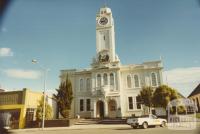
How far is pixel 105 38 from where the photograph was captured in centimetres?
3356

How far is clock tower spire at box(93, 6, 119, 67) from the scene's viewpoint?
106 ft

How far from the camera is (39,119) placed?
74.7 ft

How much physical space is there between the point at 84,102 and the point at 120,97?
6272 mm

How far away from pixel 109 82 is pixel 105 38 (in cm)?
772

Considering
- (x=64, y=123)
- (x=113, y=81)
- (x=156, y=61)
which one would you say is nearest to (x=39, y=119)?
(x=64, y=123)

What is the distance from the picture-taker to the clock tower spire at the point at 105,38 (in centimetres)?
3225

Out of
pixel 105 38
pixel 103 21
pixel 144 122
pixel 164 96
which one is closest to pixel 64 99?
pixel 164 96

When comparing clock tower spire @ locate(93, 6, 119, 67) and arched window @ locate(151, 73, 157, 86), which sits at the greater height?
clock tower spire @ locate(93, 6, 119, 67)

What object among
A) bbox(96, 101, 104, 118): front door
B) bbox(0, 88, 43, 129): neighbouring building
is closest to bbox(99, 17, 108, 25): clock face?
bbox(96, 101, 104, 118): front door

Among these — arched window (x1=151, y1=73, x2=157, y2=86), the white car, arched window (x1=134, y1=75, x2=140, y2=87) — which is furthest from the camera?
arched window (x1=134, y1=75, x2=140, y2=87)

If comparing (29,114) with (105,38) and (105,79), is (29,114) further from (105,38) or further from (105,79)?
(105,38)

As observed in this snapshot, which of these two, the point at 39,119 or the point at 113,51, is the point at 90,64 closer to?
the point at 113,51

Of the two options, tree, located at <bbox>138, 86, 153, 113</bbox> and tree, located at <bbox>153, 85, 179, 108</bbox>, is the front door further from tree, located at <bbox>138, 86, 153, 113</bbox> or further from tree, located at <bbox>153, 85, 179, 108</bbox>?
tree, located at <bbox>153, 85, 179, 108</bbox>

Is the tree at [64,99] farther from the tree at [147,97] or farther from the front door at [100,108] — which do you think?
the tree at [147,97]
